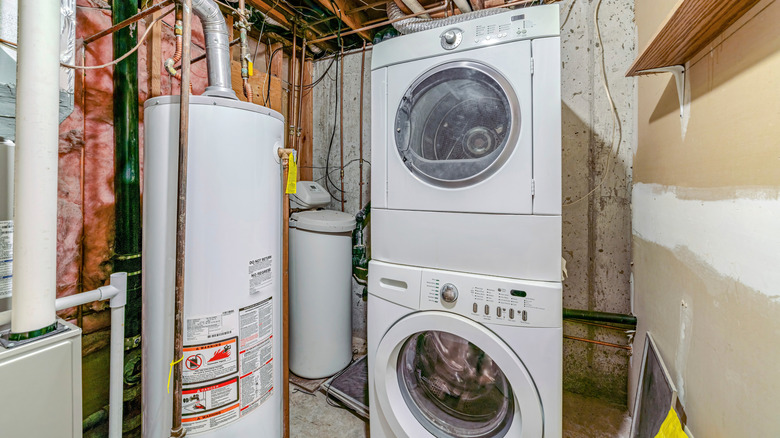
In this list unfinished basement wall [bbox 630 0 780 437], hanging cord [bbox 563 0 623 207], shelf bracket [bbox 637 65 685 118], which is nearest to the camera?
unfinished basement wall [bbox 630 0 780 437]

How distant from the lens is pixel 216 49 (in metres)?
1.07

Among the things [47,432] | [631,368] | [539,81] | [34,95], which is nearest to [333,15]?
[539,81]

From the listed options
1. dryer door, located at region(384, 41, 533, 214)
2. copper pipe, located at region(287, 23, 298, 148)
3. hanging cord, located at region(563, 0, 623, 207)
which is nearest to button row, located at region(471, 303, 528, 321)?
dryer door, located at region(384, 41, 533, 214)

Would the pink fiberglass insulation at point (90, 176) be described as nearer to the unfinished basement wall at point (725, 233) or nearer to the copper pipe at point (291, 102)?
the copper pipe at point (291, 102)

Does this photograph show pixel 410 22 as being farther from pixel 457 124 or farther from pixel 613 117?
pixel 613 117

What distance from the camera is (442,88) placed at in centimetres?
125

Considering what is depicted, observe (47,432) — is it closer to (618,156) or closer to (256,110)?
(256,110)

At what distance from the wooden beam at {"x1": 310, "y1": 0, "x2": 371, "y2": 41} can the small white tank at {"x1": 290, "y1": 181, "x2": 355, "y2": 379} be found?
1.10 meters

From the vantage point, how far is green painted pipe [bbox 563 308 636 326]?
157cm

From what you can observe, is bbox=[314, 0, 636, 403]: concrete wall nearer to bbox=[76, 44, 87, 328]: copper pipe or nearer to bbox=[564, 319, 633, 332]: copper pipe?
bbox=[564, 319, 633, 332]: copper pipe

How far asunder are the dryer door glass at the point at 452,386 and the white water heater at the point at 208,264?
0.64 metres

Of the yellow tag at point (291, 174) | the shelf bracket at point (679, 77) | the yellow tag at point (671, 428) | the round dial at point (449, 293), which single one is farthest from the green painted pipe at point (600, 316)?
the yellow tag at point (291, 174)

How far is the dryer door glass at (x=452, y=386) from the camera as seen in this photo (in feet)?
4.00

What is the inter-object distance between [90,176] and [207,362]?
2.98 ft
